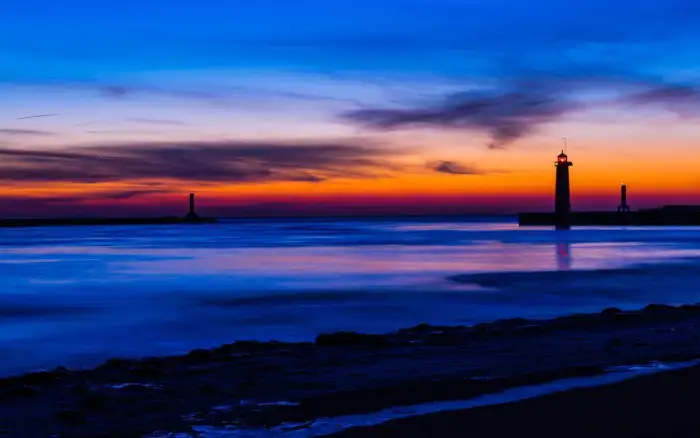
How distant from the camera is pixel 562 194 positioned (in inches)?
3317

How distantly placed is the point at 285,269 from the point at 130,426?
21950mm

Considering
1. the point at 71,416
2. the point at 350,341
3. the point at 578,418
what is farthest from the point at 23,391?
the point at 578,418

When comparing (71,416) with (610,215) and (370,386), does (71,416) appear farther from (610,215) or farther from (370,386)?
(610,215)

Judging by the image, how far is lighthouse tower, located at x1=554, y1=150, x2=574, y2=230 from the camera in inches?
3191

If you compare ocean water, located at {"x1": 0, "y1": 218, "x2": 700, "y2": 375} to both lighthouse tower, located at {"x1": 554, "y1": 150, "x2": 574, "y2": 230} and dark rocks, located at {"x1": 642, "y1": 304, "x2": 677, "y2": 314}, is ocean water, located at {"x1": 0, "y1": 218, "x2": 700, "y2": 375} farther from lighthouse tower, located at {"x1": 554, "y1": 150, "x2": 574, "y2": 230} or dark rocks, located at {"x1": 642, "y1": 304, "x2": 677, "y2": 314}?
lighthouse tower, located at {"x1": 554, "y1": 150, "x2": 574, "y2": 230}

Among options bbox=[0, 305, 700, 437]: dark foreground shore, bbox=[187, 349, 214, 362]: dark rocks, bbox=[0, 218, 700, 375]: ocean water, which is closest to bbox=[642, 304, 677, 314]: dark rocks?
bbox=[0, 305, 700, 437]: dark foreground shore

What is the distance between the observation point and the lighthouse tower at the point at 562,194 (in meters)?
81.1

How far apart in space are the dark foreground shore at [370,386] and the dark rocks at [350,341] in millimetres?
22

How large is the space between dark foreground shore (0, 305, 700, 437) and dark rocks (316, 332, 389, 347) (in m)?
0.02

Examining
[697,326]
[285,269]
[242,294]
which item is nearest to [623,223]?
[285,269]

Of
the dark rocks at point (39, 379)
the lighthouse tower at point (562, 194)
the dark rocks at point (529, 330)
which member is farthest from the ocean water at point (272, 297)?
the lighthouse tower at point (562, 194)

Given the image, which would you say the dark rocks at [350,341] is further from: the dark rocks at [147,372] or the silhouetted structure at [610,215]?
the silhouetted structure at [610,215]

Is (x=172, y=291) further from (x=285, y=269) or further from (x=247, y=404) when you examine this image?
(x=247, y=404)

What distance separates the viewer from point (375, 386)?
6.00 m
